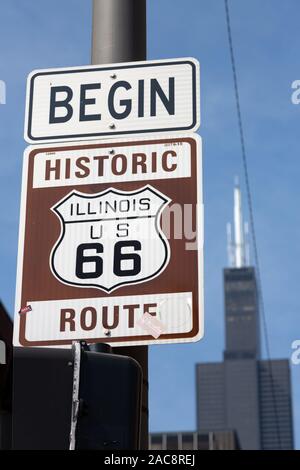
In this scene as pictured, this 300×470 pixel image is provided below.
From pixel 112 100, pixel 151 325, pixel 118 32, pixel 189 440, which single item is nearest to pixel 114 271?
pixel 151 325

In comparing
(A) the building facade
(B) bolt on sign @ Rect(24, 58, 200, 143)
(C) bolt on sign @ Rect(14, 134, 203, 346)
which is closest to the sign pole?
(B) bolt on sign @ Rect(24, 58, 200, 143)

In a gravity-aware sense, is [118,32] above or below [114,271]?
above

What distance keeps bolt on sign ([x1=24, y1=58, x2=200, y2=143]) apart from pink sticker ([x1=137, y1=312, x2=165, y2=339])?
0.94m

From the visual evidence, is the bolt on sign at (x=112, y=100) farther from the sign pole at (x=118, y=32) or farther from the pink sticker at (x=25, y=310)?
the pink sticker at (x=25, y=310)

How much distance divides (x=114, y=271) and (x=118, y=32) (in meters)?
1.48

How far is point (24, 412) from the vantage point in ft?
11.1

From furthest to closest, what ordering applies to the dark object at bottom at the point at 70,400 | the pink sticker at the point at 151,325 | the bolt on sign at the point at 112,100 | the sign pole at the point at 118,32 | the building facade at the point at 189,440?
the building facade at the point at 189,440, the sign pole at the point at 118,32, the bolt on sign at the point at 112,100, the pink sticker at the point at 151,325, the dark object at bottom at the point at 70,400

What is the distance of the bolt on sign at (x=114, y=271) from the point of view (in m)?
4.33

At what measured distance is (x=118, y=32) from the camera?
525cm

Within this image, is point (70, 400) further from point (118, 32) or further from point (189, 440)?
point (189, 440)

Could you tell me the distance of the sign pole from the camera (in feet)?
17.0

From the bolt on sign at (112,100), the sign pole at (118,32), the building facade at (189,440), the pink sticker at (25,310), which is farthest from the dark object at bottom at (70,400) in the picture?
the building facade at (189,440)

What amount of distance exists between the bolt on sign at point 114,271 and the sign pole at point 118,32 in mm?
975

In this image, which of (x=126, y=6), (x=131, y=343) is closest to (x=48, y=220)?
(x=131, y=343)
